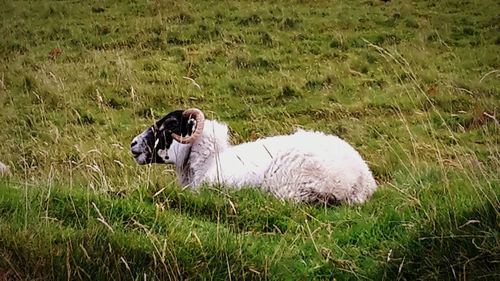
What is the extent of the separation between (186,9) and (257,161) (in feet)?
55.9

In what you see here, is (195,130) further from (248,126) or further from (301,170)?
(248,126)

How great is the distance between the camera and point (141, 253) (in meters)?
5.41

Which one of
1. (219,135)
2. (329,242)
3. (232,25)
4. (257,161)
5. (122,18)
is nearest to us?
(329,242)

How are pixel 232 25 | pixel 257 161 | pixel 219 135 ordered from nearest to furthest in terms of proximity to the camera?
pixel 257 161 < pixel 219 135 < pixel 232 25

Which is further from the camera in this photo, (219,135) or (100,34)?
(100,34)

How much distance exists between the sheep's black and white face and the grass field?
0.33m

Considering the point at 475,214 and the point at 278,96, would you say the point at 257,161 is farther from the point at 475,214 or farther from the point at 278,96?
the point at 278,96

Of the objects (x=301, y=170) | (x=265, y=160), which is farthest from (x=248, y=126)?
(x=301, y=170)

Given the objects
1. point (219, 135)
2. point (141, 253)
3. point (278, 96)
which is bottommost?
point (278, 96)

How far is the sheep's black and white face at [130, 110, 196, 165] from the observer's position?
10.1 m

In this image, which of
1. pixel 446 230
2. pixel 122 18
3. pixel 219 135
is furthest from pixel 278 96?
pixel 446 230

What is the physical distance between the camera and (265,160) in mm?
8719

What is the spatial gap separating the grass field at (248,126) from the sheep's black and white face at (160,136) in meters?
0.33

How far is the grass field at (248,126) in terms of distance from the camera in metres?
5.40
